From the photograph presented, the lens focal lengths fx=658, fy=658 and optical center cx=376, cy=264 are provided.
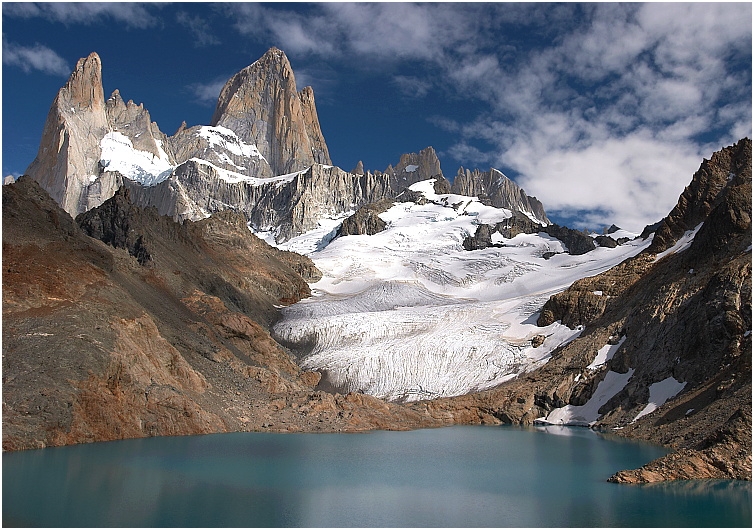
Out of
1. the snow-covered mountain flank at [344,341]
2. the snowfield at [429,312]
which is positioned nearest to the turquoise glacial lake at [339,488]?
the snow-covered mountain flank at [344,341]

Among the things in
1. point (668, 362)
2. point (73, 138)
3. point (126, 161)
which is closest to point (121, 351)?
point (668, 362)

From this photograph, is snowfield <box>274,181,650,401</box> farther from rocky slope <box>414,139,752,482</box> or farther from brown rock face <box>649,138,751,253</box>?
brown rock face <box>649,138,751,253</box>

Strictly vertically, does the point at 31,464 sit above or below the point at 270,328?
below

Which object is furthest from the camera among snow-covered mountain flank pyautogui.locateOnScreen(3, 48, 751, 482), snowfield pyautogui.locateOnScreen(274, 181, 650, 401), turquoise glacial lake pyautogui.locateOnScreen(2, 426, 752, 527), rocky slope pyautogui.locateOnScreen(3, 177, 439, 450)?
snowfield pyautogui.locateOnScreen(274, 181, 650, 401)

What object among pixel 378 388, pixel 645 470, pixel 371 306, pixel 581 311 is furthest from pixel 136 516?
pixel 371 306

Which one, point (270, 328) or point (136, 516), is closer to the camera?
point (136, 516)

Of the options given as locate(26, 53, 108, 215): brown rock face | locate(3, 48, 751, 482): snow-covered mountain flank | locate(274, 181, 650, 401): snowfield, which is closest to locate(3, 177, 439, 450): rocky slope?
locate(3, 48, 751, 482): snow-covered mountain flank

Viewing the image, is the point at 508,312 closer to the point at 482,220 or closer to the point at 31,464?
the point at 31,464
